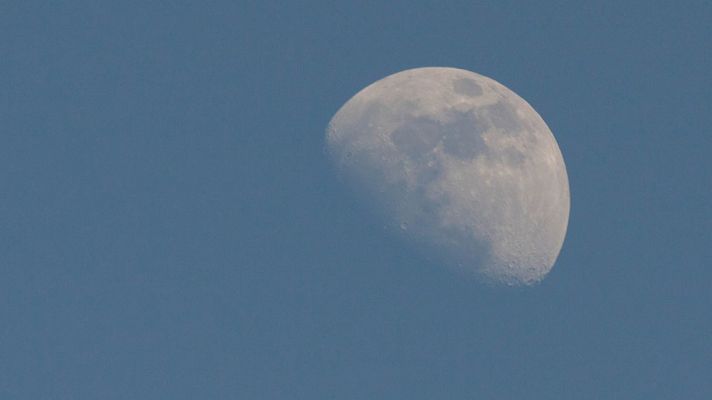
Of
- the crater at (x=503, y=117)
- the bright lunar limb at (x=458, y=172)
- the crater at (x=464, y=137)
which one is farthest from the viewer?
the crater at (x=503, y=117)

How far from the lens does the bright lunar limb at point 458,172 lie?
3756 cm

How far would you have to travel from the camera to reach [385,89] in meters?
41.2

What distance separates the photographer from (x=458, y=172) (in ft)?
124

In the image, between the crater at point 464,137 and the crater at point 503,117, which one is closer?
the crater at point 464,137

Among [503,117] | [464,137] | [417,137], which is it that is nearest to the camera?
[417,137]

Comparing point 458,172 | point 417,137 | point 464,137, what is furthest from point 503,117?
point 417,137

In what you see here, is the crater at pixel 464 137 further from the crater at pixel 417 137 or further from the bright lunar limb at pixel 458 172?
the crater at pixel 417 137

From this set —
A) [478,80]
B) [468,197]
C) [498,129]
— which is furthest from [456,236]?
[478,80]

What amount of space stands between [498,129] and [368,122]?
4.58 metres

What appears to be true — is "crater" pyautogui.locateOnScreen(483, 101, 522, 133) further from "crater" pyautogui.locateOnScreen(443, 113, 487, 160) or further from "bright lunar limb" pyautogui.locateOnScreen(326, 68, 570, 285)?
"crater" pyautogui.locateOnScreen(443, 113, 487, 160)

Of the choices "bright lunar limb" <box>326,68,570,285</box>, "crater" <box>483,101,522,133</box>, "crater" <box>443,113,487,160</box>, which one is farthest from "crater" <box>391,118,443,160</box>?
"crater" <box>483,101,522,133</box>

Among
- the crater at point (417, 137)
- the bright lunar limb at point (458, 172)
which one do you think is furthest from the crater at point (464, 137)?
the crater at point (417, 137)

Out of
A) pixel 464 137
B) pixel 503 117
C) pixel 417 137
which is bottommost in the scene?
pixel 417 137

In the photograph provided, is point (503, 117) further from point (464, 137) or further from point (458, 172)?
point (458, 172)
